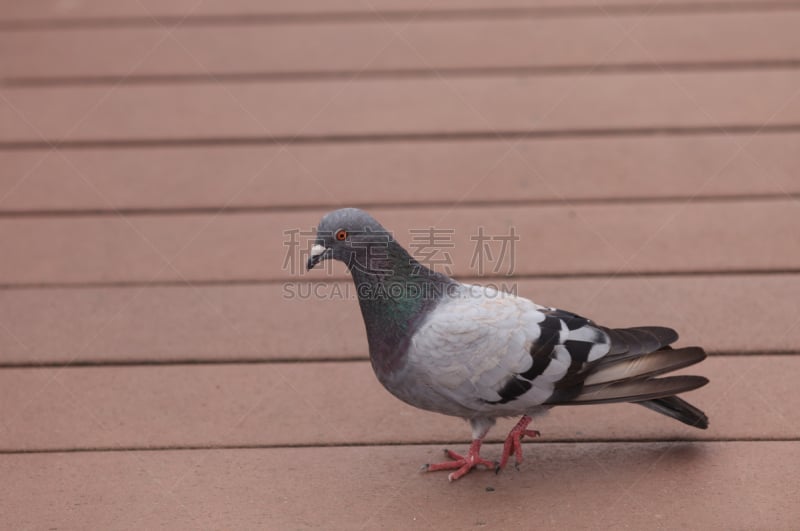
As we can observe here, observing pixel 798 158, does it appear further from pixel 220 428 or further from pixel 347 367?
pixel 220 428

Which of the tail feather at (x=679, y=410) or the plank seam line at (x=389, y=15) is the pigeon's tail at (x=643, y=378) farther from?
the plank seam line at (x=389, y=15)

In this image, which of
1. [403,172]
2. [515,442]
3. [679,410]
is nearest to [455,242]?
[403,172]

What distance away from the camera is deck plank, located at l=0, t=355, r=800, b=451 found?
8.92 ft

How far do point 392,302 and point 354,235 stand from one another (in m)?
0.20

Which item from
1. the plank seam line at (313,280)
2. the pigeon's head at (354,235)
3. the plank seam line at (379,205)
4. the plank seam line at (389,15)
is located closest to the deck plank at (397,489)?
the pigeon's head at (354,235)

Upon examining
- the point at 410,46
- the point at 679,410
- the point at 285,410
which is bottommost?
the point at 285,410

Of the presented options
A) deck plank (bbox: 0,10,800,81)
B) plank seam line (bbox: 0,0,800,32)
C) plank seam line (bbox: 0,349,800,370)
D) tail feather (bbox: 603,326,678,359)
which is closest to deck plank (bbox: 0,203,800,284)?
plank seam line (bbox: 0,349,800,370)

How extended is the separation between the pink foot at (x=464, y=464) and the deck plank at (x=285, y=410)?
0.40 feet

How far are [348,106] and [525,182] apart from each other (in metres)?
0.89

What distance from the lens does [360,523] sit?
242 cm

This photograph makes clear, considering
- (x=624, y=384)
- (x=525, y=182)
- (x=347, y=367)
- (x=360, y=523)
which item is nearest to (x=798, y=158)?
(x=525, y=182)

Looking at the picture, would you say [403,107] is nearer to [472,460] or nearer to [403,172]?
[403,172]

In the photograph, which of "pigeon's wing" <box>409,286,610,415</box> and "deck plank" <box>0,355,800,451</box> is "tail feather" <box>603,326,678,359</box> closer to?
"pigeon's wing" <box>409,286,610,415</box>

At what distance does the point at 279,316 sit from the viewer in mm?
3223
